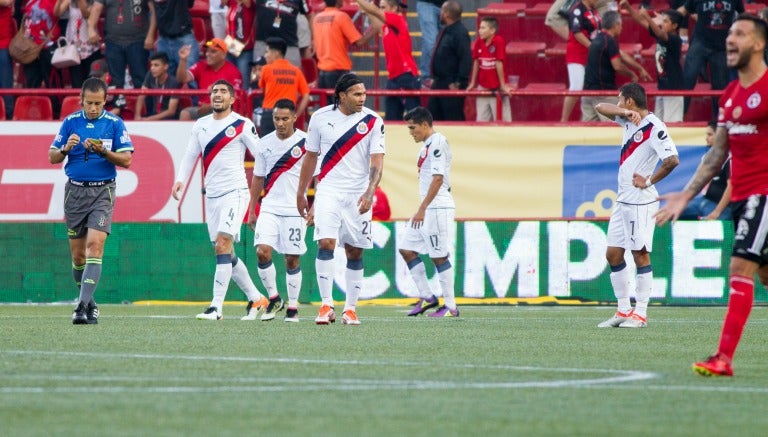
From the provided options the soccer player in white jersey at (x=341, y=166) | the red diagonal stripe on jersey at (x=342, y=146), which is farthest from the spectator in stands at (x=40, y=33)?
the red diagonal stripe on jersey at (x=342, y=146)

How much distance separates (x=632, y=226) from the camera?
13.9 m

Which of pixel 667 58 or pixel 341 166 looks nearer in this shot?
pixel 341 166

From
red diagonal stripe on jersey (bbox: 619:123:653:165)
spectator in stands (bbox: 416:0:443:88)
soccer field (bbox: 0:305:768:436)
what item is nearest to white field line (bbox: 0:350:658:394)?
soccer field (bbox: 0:305:768:436)

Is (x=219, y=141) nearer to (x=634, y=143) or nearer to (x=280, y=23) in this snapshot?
(x=634, y=143)

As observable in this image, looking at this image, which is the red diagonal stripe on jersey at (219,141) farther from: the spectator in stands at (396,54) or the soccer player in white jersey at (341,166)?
the spectator in stands at (396,54)

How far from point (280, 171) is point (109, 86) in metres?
7.29

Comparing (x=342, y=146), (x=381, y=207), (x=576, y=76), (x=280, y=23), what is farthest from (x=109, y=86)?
(x=342, y=146)

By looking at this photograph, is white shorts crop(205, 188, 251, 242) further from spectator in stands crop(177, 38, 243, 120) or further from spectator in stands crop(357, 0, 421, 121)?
spectator in stands crop(357, 0, 421, 121)

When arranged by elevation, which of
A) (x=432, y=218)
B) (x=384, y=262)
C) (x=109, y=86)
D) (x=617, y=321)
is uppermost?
(x=109, y=86)

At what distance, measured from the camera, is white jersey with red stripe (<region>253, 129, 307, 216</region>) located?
15344 millimetres

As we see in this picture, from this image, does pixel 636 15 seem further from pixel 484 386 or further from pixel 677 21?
pixel 484 386

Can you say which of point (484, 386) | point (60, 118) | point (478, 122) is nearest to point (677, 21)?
point (478, 122)

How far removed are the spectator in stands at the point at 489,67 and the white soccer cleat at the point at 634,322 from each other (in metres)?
7.35

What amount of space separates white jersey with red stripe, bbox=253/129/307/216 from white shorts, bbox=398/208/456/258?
5.31 ft
